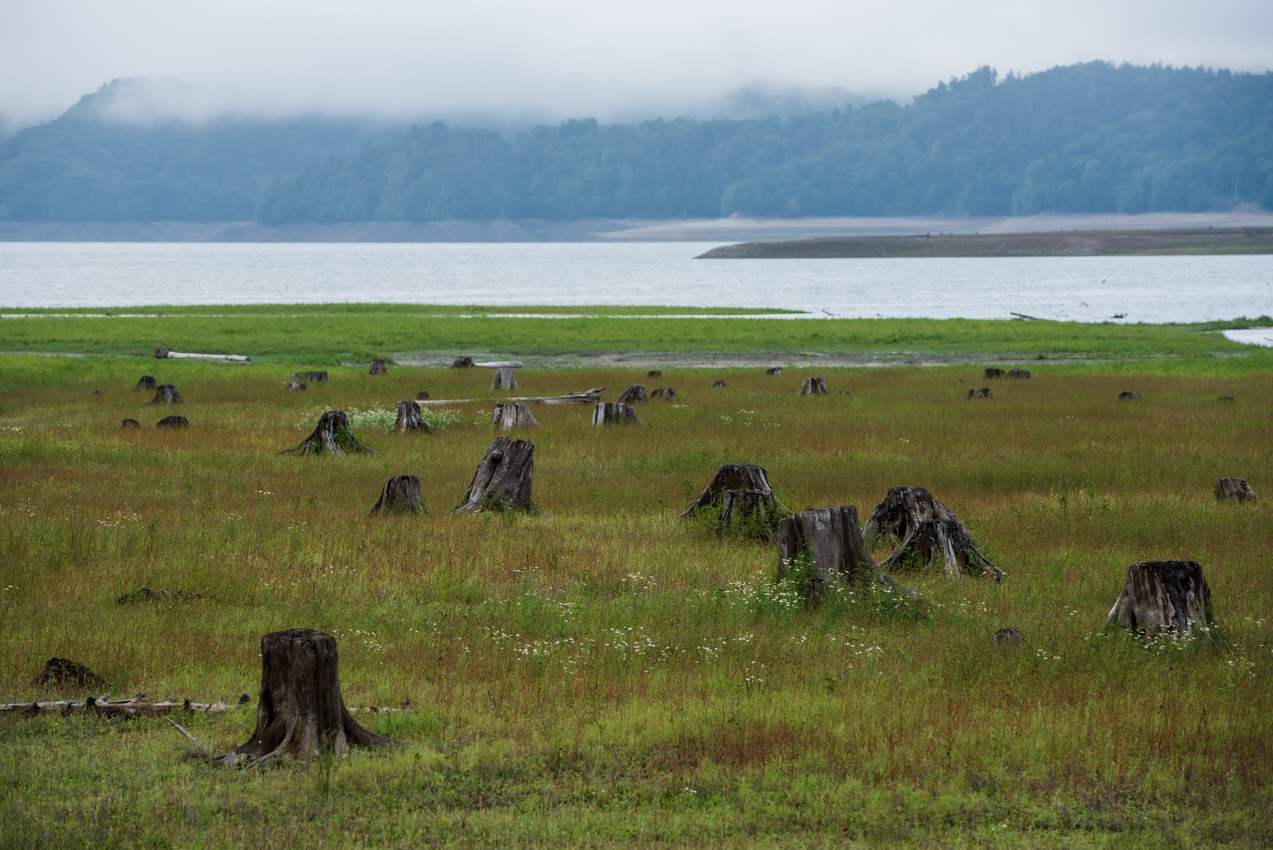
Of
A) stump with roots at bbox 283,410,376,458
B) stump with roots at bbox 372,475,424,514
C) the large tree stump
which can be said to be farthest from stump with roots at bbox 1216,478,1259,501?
stump with roots at bbox 283,410,376,458

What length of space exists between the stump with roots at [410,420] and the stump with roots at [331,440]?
9.33 feet

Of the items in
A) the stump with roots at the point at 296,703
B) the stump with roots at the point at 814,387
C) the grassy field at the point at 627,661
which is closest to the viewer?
the grassy field at the point at 627,661

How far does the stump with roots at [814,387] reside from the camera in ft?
105

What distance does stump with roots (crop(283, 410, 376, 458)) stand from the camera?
2089 centimetres

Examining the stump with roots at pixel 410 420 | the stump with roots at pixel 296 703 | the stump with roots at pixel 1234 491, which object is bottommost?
the stump with roots at pixel 1234 491

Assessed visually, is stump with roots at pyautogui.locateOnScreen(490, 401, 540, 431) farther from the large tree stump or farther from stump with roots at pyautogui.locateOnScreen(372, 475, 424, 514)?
stump with roots at pyautogui.locateOnScreen(372, 475, 424, 514)

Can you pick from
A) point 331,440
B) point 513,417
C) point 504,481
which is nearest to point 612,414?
point 513,417

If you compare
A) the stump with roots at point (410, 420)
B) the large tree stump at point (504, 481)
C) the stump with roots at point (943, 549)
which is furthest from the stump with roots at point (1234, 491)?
the stump with roots at point (410, 420)

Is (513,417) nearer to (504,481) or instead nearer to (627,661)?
(504,481)

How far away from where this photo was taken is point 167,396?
30.0 meters

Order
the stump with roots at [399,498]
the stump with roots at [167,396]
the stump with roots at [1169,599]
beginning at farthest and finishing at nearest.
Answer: the stump with roots at [167,396] < the stump with roots at [399,498] < the stump with roots at [1169,599]

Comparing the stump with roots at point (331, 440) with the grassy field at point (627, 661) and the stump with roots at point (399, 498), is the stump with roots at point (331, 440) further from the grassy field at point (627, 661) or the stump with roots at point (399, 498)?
the stump with roots at point (399, 498)

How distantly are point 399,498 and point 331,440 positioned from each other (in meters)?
6.09

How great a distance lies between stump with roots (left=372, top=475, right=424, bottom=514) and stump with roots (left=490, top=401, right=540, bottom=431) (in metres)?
9.03
